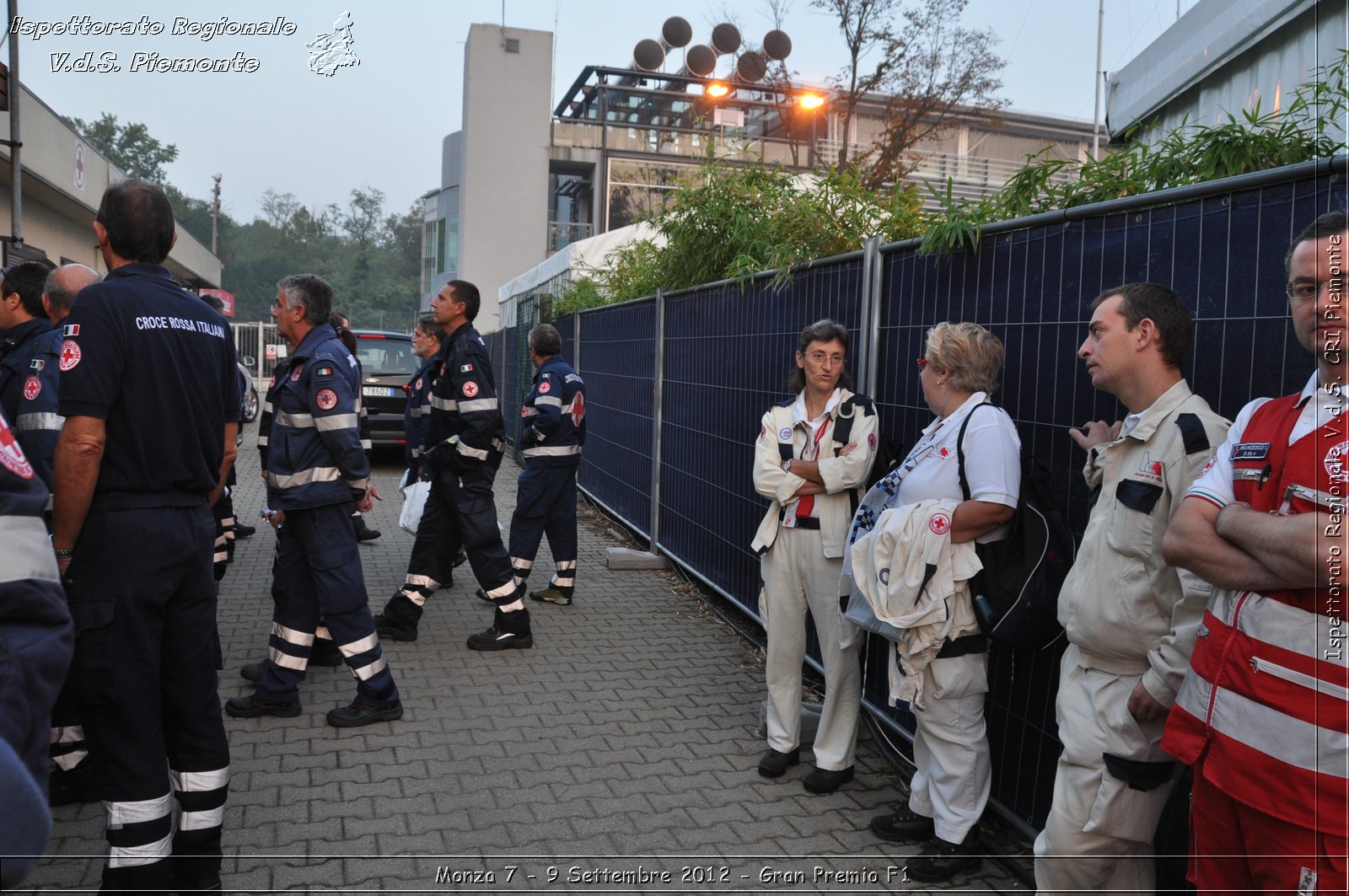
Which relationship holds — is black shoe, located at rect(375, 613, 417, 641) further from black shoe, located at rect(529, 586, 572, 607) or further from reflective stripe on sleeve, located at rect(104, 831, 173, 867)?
reflective stripe on sleeve, located at rect(104, 831, 173, 867)

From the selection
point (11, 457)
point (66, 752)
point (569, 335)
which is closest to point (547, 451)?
point (66, 752)

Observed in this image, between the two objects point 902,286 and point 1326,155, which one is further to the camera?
point 902,286

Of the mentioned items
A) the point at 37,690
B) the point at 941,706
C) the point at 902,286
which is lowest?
the point at 941,706

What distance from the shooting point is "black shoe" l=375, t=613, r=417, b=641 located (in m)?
6.45

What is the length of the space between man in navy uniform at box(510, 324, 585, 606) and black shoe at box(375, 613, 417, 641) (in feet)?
3.06

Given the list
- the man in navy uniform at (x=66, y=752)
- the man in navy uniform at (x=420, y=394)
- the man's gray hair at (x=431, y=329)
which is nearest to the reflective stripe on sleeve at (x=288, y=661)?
the man in navy uniform at (x=66, y=752)

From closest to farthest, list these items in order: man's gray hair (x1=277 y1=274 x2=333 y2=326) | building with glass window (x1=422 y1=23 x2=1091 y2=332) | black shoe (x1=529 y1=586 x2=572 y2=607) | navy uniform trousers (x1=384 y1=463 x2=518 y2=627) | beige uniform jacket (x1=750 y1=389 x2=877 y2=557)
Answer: beige uniform jacket (x1=750 y1=389 x2=877 y2=557) < man's gray hair (x1=277 y1=274 x2=333 y2=326) < navy uniform trousers (x1=384 y1=463 x2=518 y2=627) < black shoe (x1=529 y1=586 x2=572 y2=607) < building with glass window (x1=422 y1=23 x2=1091 y2=332)

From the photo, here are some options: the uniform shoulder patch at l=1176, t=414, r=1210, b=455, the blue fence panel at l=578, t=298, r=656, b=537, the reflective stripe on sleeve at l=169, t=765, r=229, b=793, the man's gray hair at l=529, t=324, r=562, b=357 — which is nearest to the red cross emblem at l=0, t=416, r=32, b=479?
the reflective stripe on sleeve at l=169, t=765, r=229, b=793

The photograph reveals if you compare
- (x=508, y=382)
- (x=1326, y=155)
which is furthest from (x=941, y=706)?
(x=508, y=382)

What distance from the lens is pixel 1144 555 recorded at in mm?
2680

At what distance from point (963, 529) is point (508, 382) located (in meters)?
15.2

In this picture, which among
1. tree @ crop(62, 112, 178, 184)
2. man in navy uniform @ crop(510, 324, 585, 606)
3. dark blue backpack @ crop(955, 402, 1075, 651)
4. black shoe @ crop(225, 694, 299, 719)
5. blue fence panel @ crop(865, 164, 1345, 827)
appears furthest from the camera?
tree @ crop(62, 112, 178, 184)

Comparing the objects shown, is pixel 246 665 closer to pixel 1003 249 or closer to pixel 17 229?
pixel 1003 249

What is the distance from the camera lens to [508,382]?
18.0m
